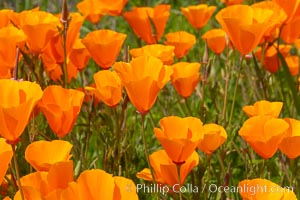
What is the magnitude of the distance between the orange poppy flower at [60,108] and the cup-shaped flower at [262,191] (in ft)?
1.38

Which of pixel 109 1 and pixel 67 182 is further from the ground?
pixel 109 1

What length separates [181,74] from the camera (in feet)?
6.10

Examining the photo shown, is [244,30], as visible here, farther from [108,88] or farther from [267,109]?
[108,88]

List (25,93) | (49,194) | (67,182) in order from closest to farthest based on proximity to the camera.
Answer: (49,194) → (67,182) → (25,93)

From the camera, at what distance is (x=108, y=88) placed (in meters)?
Result: 1.58

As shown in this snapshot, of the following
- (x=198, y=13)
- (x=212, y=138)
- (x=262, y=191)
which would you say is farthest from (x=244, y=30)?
(x=198, y=13)

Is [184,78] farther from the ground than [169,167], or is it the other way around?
[184,78]

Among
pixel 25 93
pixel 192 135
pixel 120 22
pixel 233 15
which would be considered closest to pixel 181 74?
pixel 233 15

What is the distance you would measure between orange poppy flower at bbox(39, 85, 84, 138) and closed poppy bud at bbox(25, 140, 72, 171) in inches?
5.1

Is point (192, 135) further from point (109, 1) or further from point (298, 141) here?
point (109, 1)

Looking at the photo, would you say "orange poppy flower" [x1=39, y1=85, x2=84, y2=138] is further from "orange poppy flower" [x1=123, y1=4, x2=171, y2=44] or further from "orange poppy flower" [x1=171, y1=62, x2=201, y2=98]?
"orange poppy flower" [x1=123, y1=4, x2=171, y2=44]

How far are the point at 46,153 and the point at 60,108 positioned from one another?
0.17 meters

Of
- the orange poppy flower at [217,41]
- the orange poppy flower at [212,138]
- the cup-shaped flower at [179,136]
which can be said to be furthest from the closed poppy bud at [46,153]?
the orange poppy flower at [217,41]

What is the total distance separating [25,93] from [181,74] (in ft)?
1.97
